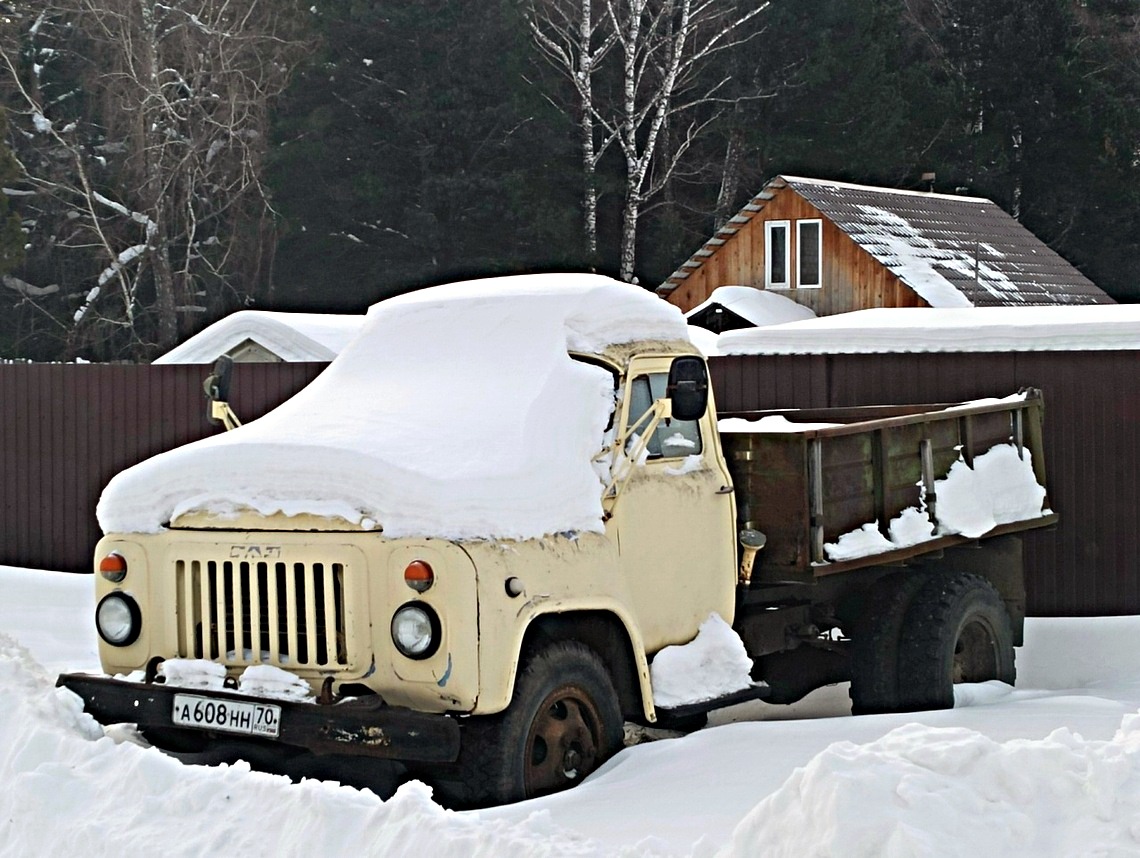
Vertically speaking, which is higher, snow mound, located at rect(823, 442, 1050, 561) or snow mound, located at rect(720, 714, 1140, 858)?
snow mound, located at rect(823, 442, 1050, 561)

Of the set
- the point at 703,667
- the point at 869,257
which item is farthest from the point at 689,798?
the point at 869,257

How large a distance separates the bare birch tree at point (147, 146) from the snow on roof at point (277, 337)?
61.1ft

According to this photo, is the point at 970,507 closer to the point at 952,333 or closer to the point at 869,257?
the point at 952,333

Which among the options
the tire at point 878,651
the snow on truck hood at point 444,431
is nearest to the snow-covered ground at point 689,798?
the tire at point 878,651

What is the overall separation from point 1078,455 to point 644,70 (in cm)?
3083

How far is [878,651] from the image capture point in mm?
8477

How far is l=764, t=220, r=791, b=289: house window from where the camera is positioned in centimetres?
3347

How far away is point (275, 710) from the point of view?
642cm

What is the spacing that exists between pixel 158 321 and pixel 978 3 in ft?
75.7

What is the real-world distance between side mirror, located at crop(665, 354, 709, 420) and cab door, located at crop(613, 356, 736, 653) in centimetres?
25

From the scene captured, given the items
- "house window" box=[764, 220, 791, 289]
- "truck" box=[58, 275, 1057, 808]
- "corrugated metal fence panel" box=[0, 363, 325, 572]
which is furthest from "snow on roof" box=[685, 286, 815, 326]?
"truck" box=[58, 275, 1057, 808]

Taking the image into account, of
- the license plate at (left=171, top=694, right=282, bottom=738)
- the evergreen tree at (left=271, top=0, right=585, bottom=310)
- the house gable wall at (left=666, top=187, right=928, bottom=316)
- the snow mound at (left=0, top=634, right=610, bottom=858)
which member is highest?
the evergreen tree at (left=271, top=0, right=585, bottom=310)

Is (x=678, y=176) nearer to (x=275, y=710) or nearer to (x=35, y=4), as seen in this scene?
(x=35, y=4)

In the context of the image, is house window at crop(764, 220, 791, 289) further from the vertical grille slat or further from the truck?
the vertical grille slat
